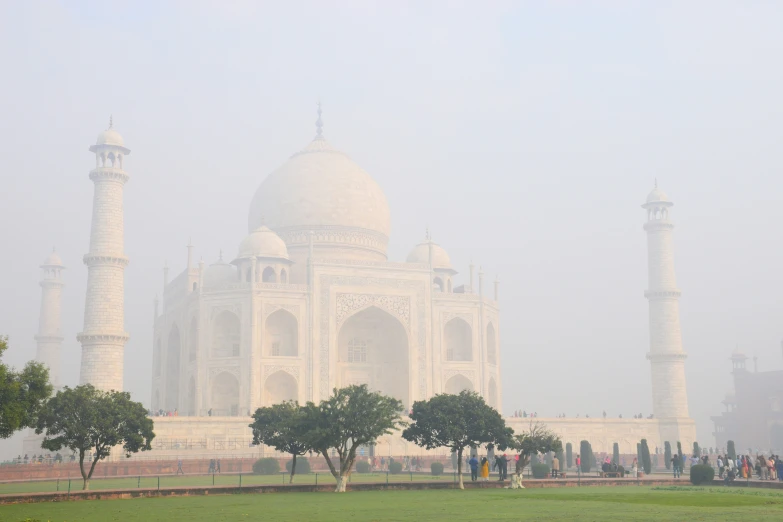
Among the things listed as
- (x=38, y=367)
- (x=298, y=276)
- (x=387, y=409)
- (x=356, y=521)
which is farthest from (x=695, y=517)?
Answer: (x=298, y=276)

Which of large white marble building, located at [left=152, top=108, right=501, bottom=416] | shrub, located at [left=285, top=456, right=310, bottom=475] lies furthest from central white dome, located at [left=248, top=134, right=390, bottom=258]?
shrub, located at [left=285, top=456, right=310, bottom=475]

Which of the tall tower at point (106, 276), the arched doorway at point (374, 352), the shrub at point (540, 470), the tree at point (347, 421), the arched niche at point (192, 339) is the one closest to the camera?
the tree at point (347, 421)

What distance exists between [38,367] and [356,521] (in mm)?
9760

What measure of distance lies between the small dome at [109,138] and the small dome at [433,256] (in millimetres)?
15422

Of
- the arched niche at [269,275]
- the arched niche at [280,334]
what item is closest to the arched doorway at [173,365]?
the arched niche at [280,334]

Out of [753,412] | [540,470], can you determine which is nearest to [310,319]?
[540,470]

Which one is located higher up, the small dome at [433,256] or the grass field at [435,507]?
the small dome at [433,256]

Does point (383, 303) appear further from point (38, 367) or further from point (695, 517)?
point (695, 517)

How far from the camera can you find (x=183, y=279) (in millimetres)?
41375

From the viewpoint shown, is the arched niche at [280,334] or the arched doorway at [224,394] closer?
the arched doorway at [224,394]

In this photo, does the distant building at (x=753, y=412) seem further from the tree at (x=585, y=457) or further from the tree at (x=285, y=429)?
the tree at (x=285, y=429)

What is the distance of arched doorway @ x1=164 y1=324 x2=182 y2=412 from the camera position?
42.2 metres

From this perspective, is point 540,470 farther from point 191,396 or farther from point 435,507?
point 191,396

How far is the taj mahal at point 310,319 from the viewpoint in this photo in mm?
34031
